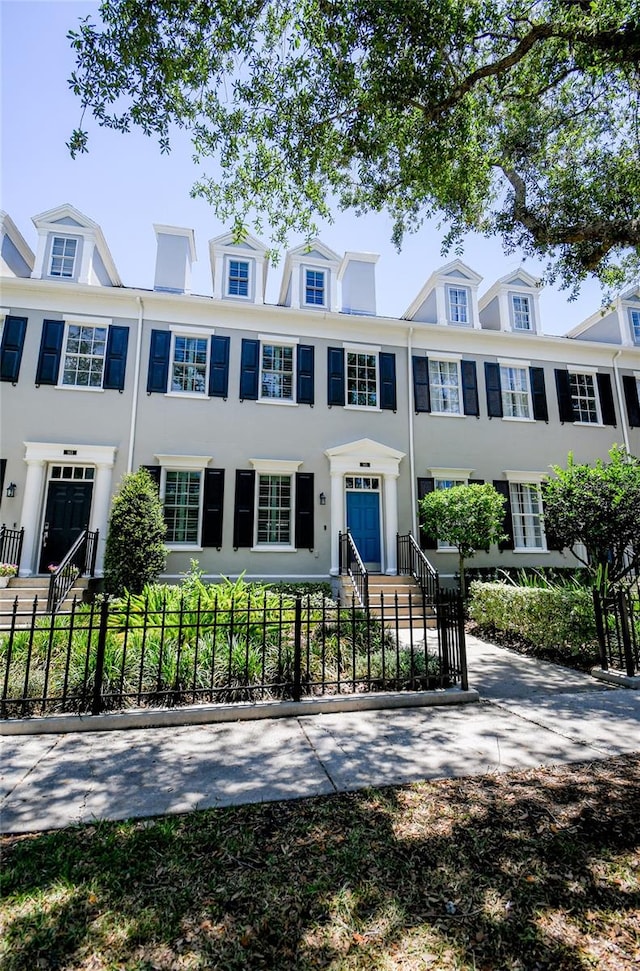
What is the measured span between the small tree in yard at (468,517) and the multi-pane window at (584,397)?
583cm

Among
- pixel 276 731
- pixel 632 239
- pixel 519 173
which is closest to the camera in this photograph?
pixel 276 731

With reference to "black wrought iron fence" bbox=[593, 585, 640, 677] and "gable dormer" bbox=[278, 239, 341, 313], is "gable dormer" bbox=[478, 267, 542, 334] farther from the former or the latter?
"black wrought iron fence" bbox=[593, 585, 640, 677]

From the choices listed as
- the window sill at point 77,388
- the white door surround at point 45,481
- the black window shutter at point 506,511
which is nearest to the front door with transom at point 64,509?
the white door surround at point 45,481

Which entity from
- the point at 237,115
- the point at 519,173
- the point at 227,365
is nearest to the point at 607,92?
the point at 519,173


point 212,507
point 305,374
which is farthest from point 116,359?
point 305,374

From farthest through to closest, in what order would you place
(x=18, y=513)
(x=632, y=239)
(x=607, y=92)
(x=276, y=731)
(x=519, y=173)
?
(x=18, y=513)
(x=519, y=173)
(x=607, y=92)
(x=632, y=239)
(x=276, y=731)

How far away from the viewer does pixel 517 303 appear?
16.4 meters

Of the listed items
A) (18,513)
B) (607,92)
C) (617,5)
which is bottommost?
(18,513)

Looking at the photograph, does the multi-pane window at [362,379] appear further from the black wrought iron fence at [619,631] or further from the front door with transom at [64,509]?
the black wrought iron fence at [619,631]

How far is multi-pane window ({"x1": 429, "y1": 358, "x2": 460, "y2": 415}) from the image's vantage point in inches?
585

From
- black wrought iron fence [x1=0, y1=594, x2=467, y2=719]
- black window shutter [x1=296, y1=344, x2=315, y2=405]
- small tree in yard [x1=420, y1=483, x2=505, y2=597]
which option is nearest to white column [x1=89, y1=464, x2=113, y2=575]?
black wrought iron fence [x1=0, y1=594, x2=467, y2=719]

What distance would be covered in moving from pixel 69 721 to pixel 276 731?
6.93 feet

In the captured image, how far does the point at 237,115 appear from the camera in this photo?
7332 millimetres

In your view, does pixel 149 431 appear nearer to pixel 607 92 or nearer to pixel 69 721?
pixel 69 721
